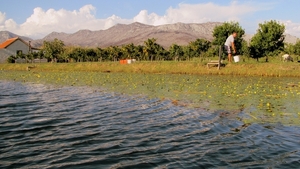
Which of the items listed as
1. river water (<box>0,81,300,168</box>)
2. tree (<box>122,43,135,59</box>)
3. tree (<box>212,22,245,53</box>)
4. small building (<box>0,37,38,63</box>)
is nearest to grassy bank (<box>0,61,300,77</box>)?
tree (<box>212,22,245,53</box>)

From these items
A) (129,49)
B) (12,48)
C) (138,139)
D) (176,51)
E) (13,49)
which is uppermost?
(12,48)

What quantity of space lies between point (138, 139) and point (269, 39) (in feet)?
157

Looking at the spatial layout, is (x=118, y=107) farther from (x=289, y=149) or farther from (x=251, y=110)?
(x=289, y=149)

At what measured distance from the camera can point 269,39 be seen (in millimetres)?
50281

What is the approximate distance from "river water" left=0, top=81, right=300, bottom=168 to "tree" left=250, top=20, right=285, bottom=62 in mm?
42284

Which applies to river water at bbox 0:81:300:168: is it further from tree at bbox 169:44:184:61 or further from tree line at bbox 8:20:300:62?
tree at bbox 169:44:184:61

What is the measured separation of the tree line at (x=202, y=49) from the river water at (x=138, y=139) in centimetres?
Result: 4314

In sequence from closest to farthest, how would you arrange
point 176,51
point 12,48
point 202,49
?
point 202,49, point 176,51, point 12,48

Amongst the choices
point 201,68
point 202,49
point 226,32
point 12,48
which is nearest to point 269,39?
point 226,32

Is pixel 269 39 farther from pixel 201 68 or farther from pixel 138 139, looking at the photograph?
pixel 138 139

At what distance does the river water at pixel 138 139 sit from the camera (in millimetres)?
7078

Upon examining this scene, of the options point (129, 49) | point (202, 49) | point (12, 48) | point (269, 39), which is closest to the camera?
point (269, 39)

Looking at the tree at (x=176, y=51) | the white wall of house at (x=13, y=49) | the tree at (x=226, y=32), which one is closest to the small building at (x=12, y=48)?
the white wall of house at (x=13, y=49)

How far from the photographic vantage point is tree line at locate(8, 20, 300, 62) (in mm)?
51344
